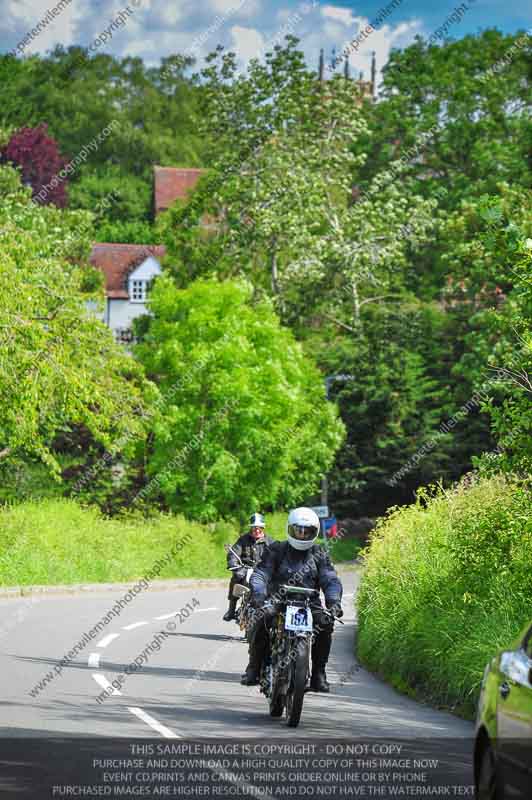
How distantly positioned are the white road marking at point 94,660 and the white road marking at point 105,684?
1.25 meters

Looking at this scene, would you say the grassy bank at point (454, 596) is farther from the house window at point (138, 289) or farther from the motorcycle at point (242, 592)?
the house window at point (138, 289)

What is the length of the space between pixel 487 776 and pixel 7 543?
105ft

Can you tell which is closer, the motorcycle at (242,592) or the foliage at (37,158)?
the motorcycle at (242,592)

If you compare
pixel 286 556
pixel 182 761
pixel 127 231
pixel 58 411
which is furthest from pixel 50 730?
pixel 127 231

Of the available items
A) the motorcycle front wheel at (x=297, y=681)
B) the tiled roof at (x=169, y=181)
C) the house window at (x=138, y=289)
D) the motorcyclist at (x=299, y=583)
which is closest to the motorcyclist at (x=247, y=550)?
the motorcyclist at (x=299, y=583)

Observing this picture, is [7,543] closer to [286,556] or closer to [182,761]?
[286,556]

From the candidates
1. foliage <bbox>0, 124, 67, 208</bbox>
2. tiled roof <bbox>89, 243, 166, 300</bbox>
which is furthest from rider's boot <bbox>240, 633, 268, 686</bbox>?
foliage <bbox>0, 124, 67, 208</bbox>

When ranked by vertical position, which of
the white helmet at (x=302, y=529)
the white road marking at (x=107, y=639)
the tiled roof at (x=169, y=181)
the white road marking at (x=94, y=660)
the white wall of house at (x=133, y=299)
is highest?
the tiled roof at (x=169, y=181)

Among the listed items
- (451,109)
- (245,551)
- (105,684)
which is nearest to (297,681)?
(105,684)

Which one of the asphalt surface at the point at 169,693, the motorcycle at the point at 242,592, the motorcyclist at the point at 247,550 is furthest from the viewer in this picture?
A: the motorcyclist at the point at 247,550

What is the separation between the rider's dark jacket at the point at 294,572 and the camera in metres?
13.4

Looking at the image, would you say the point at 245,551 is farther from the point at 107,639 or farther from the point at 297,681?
the point at 297,681

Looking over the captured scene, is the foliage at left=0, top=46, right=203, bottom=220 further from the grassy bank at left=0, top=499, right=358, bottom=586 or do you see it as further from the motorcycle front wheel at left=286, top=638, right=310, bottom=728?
the motorcycle front wheel at left=286, top=638, right=310, bottom=728

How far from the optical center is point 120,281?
269ft
